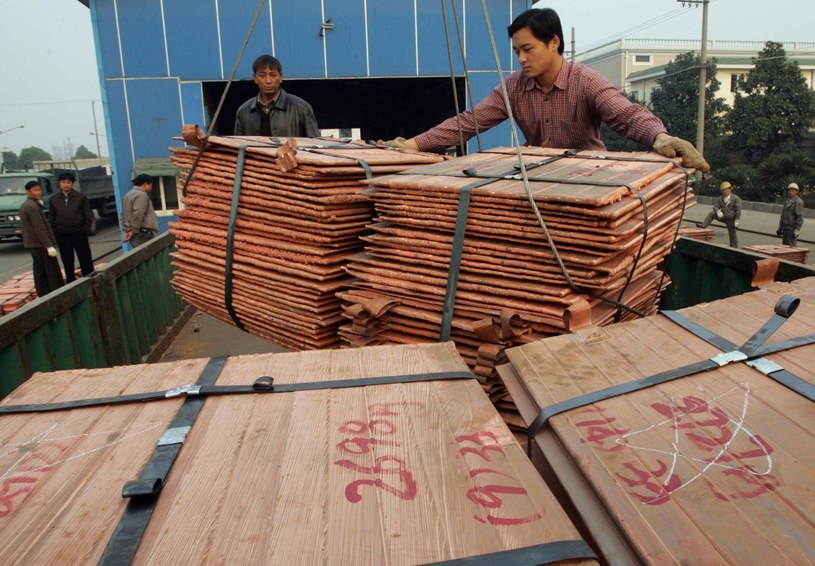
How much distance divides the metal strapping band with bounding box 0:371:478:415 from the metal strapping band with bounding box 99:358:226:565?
9 centimetres

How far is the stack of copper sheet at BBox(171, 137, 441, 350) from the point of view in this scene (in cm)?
282

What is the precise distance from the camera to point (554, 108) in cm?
396

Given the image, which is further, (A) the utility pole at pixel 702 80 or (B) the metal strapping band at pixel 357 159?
(A) the utility pole at pixel 702 80

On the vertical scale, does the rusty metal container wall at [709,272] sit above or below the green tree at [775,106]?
below

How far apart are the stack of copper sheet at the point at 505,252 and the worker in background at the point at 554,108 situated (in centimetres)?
70

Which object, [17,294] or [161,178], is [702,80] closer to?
[161,178]

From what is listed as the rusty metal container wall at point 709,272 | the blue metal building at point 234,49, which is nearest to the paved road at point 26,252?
the blue metal building at point 234,49

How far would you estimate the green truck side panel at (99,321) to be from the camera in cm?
331

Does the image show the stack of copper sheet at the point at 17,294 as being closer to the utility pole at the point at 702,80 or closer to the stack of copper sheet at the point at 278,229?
the stack of copper sheet at the point at 278,229

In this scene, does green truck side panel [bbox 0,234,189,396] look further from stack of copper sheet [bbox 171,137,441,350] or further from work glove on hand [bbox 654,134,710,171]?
work glove on hand [bbox 654,134,710,171]

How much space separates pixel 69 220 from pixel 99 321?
23.6ft

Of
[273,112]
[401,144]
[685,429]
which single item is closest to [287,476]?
[685,429]

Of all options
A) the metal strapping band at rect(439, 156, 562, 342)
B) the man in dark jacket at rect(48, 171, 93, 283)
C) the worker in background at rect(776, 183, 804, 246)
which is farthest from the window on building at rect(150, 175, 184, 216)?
the worker in background at rect(776, 183, 804, 246)

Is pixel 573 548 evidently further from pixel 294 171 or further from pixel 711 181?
pixel 711 181
